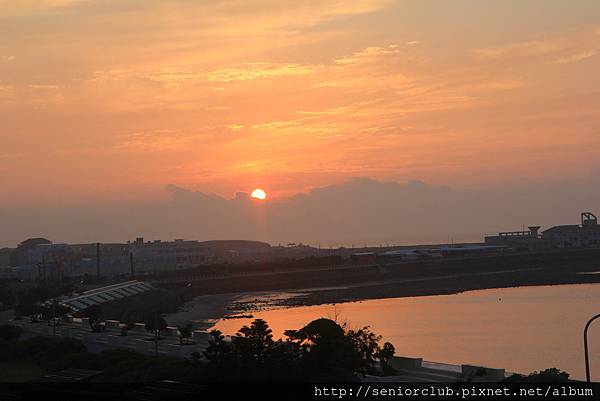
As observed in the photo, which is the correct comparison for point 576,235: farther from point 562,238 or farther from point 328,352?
point 328,352

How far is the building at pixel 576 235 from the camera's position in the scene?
157 meters

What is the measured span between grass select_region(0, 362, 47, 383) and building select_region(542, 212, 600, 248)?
132 meters

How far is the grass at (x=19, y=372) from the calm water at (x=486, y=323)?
724 inches

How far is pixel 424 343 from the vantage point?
48.4 meters

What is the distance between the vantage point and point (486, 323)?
186 feet

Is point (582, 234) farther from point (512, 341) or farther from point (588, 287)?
point (512, 341)

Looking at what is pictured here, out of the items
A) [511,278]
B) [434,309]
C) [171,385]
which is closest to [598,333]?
[434,309]

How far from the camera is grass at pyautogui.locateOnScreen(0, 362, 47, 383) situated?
27891 millimetres

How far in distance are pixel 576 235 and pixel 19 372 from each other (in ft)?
481

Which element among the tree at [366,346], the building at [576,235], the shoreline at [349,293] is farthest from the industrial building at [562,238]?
the tree at [366,346]

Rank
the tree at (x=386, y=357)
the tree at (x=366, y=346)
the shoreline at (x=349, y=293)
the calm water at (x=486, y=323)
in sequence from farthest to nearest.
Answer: the shoreline at (x=349, y=293) → the calm water at (x=486, y=323) → the tree at (x=386, y=357) → the tree at (x=366, y=346)

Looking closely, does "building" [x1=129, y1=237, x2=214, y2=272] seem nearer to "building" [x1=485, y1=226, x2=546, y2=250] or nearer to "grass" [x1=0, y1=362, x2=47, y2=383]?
"building" [x1=485, y1=226, x2=546, y2=250]

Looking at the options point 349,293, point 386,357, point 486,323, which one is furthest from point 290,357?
point 349,293

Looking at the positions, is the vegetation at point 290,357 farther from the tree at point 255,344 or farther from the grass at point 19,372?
the grass at point 19,372
